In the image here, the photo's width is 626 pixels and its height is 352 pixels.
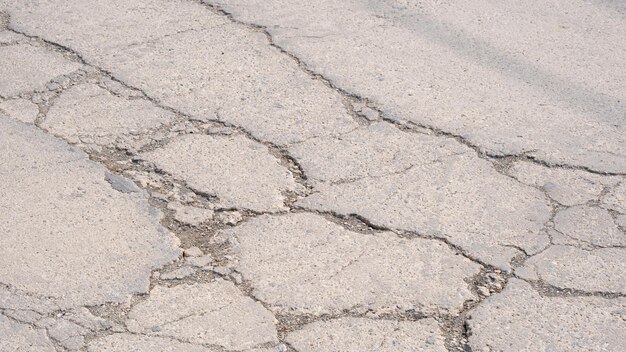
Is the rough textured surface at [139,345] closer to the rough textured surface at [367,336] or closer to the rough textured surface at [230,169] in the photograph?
the rough textured surface at [367,336]

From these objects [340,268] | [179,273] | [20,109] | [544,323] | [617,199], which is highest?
[617,199]

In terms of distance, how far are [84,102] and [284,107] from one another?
92 cm

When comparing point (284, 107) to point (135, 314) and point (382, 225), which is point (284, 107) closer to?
point (382, 225)

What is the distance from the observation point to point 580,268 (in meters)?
3.50

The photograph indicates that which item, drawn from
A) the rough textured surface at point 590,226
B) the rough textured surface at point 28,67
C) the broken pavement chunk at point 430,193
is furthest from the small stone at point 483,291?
the rough textured surface at point 28,67

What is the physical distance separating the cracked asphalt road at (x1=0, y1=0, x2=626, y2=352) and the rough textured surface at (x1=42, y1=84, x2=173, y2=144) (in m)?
0.01

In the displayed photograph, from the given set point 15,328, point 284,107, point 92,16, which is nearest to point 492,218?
point 284,107

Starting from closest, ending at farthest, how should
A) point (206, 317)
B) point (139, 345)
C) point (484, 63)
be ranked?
point (139, 345), point (206, 317), point (484, 63)

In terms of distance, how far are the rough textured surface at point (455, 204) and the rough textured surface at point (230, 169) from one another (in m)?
0.14

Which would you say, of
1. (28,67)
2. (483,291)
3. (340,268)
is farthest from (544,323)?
(28,67)

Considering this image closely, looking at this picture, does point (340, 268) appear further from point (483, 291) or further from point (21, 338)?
point (21, 338)

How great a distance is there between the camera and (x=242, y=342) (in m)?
3.09

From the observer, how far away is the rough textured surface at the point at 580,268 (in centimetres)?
342

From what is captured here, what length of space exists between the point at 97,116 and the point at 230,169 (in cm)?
75
